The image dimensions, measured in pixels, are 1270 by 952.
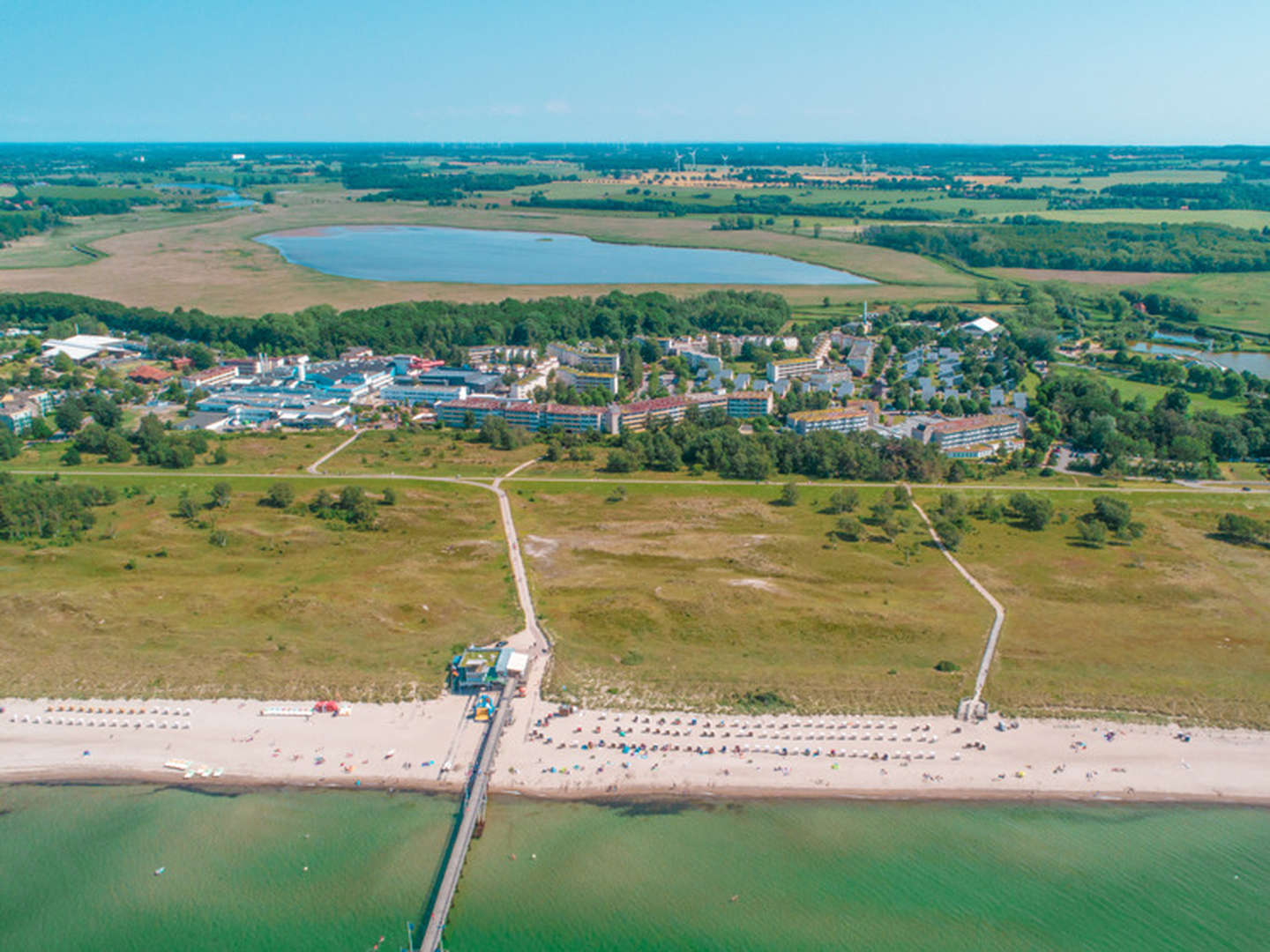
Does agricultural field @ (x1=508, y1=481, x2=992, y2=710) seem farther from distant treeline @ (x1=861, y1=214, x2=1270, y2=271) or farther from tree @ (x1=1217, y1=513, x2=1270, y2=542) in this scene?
distant treeline @ (x1=861, y1=214, x2=1270, y2=271)

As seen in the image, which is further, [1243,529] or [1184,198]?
[1184,198]

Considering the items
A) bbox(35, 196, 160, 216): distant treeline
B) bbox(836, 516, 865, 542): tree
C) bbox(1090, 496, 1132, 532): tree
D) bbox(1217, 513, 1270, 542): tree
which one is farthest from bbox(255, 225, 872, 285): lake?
bbox(1217, 513, 1270, 542): tree

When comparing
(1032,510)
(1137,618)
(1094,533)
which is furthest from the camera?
(1032,510)

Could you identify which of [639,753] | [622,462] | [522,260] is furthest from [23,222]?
[639,753]

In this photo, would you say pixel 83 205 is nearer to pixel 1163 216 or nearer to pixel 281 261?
pixel 281 261

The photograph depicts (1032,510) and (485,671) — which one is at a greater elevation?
(1032,510)
